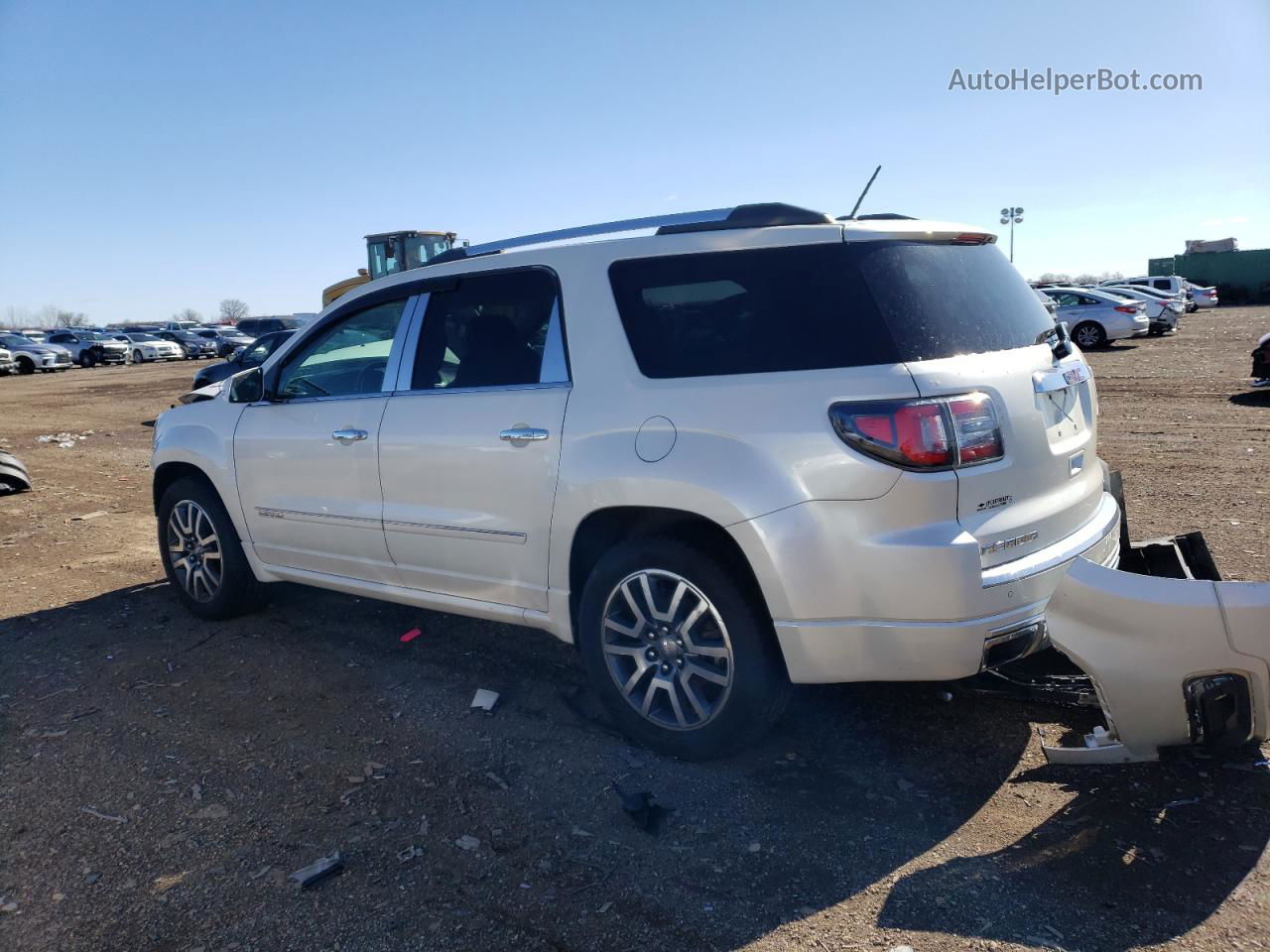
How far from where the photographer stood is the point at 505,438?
3.88 meters

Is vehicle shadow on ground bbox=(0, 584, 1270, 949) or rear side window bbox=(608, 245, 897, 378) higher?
rear side window bbox=(608, 245, 897, 378)

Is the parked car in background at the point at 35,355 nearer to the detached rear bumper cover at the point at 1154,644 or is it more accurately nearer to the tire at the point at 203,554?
the tire at the point at 203,554

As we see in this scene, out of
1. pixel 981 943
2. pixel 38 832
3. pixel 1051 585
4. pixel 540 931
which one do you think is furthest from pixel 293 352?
pixel 981 943

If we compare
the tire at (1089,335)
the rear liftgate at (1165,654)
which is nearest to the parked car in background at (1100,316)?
the tire at (1089,335)

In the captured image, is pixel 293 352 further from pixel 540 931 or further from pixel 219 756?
pixel 540 931

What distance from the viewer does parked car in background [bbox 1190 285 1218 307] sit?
44.2m

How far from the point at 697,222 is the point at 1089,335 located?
23765 mm

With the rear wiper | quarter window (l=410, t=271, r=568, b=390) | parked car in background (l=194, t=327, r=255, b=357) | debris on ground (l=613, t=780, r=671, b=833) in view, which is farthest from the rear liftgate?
parked car in background (l=194, t=327, r=255, b=357)

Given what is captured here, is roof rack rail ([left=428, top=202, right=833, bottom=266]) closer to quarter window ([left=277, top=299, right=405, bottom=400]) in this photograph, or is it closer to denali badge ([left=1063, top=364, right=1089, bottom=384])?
quarter window ([left=277, top=299, right=405, bottom=400])

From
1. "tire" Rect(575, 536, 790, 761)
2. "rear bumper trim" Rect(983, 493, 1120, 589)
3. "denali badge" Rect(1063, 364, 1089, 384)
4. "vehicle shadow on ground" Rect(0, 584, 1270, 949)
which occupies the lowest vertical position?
"vehicle shadow on ground" Rect(0, 584, 1270, 949)

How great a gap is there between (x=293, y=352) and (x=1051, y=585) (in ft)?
12.5

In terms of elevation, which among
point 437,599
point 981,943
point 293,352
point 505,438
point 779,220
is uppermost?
point 779,220

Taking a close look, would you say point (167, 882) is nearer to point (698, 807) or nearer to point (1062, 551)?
point (698, 807)

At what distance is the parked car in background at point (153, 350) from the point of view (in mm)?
43469
